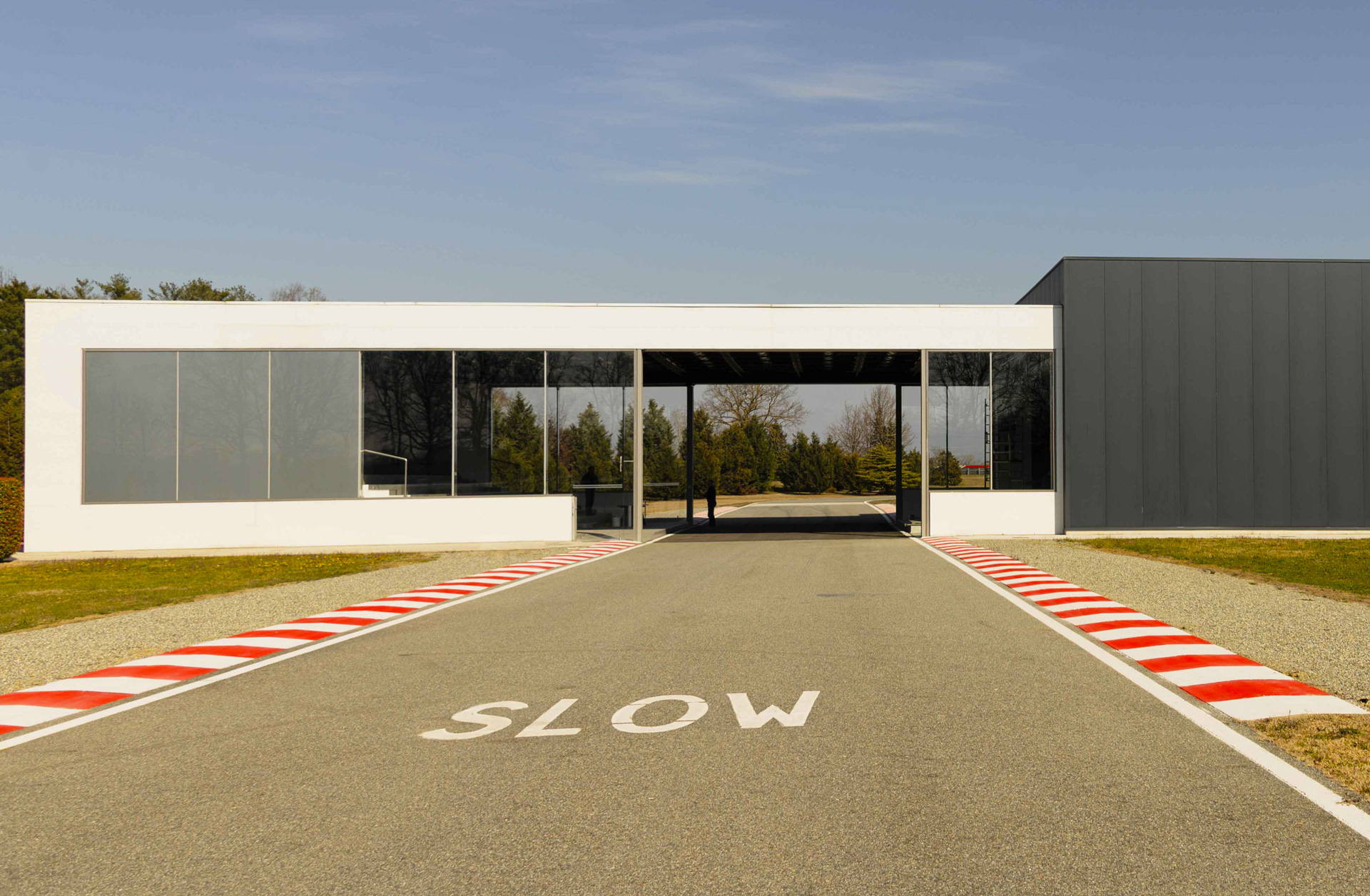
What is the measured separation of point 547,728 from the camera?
592cm

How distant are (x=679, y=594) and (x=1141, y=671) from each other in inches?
242

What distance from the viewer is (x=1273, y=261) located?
2331 cm

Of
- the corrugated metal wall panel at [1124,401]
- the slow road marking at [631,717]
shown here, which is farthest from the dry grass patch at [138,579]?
the corrugated metal wall panel at [1124,401]

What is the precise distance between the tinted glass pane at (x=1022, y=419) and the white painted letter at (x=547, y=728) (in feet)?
63.4

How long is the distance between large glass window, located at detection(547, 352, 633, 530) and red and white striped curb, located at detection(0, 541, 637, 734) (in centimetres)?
986

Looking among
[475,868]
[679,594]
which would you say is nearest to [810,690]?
[475,868]

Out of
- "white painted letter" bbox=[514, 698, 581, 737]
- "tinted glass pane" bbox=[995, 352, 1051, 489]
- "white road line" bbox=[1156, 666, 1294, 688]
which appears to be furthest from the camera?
"tinted glass pane" bbox=[995, 352, 1051, 489]

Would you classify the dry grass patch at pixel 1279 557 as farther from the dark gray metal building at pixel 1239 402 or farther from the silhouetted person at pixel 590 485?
the silhouetted person at pixel 590 485

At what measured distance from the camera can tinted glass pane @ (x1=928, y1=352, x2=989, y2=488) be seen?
78.6 feet

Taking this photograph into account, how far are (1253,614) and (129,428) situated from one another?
2173cm

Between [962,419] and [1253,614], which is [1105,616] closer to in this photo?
[1253,614]

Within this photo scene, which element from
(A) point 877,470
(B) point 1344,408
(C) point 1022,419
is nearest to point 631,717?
(C) point 1022,419

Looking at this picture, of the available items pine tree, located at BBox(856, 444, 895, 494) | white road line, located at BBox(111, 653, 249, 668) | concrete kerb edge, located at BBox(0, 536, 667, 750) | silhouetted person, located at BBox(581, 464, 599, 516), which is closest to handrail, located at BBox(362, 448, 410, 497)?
silhouetted person, located at BBox(581, 464, 599, 516)

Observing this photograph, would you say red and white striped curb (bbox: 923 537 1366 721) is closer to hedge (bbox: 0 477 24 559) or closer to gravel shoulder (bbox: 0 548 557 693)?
gravel shoulder (bbox: 0 548 557 693)
